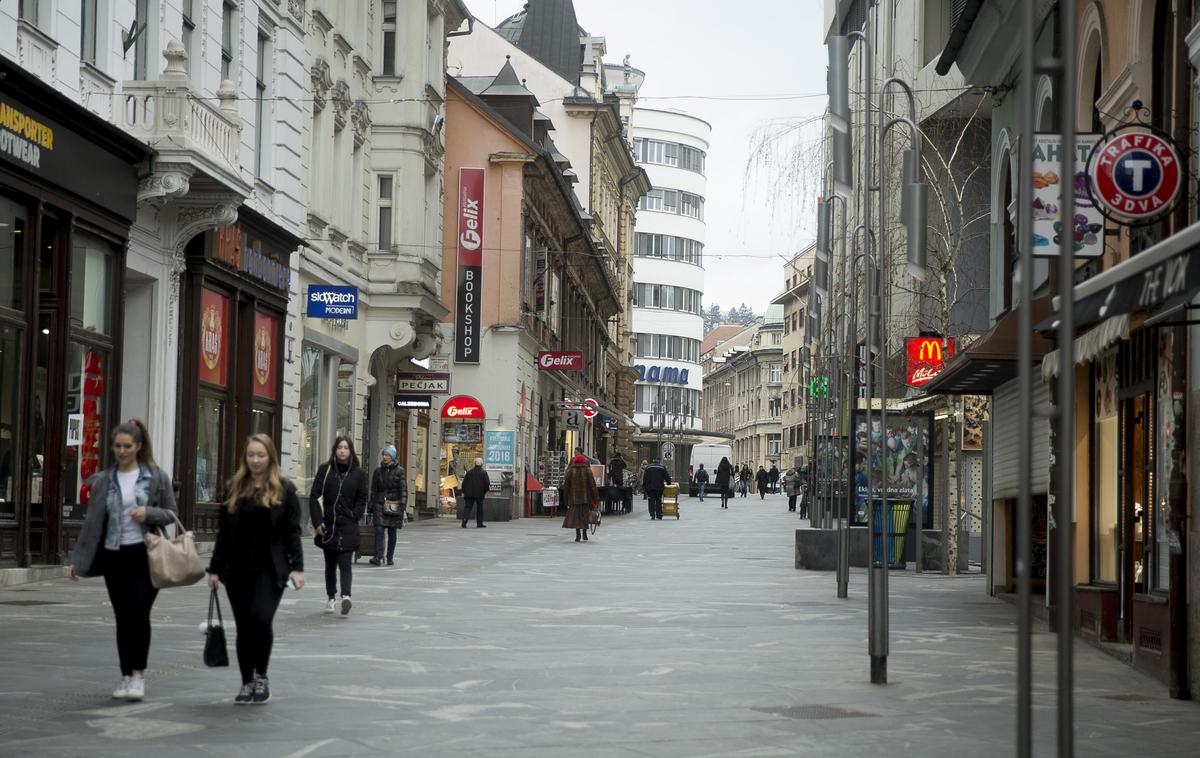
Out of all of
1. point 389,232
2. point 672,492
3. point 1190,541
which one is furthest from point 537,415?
point 1190,541

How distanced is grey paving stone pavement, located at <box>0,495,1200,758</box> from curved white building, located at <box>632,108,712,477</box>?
101 meters

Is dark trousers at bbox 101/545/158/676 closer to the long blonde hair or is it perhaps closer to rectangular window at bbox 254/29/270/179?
the long blonde hair

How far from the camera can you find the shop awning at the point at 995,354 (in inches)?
639

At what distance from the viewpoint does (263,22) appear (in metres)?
28.2

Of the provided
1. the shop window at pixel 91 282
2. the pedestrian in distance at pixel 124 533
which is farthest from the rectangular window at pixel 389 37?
the pedestrian in distance at pixel 124 533

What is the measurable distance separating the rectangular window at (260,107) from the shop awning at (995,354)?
13635 mm

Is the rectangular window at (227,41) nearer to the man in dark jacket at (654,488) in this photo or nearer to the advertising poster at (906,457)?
the advertising poster at (906,457)

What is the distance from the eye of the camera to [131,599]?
10.1 m

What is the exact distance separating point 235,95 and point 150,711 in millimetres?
15756

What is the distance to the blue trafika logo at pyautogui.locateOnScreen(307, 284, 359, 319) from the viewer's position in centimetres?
3042

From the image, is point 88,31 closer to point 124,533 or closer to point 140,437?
point 140,437

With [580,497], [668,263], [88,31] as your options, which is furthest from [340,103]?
[668,263]

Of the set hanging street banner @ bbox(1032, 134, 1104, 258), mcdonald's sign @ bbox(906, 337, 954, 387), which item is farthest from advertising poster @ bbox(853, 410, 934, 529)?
hanging street banner @ bbox(1032, 134, 1104, 258)

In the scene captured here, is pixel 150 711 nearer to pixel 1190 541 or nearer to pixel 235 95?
pixel 1190 541
